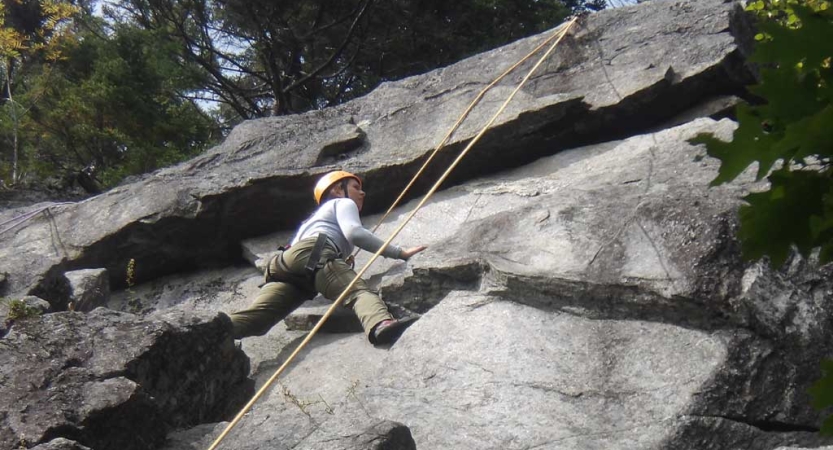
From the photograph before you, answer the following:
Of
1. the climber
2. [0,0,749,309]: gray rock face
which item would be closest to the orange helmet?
the climber

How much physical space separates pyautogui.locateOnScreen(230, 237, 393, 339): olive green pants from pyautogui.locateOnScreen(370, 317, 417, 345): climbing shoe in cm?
40

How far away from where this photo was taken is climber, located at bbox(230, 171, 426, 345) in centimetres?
686

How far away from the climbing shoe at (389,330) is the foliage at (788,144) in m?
4.14

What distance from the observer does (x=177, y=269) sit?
8727 mm

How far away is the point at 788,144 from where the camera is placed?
1956 mm

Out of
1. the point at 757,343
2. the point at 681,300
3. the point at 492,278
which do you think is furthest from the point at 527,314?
the point at 757,343

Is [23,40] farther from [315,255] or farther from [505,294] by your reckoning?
[505,294]

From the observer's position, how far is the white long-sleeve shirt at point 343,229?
7.07 metres

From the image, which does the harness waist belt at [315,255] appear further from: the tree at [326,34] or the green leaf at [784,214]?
the tree at [326,34]

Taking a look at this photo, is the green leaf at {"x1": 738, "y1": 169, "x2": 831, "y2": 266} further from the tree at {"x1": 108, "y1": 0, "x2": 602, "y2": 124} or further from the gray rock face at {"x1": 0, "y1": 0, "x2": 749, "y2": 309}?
the tree at {"x1": 108, "y1": 0, "x2": 602, "y2": 124}

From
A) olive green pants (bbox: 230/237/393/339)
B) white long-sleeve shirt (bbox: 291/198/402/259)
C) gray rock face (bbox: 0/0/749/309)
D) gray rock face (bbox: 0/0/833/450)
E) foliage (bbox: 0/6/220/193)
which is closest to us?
gray rock face (bbox: 0/0/833/450)

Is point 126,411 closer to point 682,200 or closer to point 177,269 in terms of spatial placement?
point 682,200

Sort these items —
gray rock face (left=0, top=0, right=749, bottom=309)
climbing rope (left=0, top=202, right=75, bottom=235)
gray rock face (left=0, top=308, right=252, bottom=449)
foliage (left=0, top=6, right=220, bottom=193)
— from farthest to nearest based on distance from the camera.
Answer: foliage (left=0, top=6, right=220, bottom=193) < climbing rope (left=0, top=202, right=75, bottom=235) < gray rock face (left=0, top=0, right=749, bottom=309) < gray rock face (left=0, top=308, right=252, bottom=449)

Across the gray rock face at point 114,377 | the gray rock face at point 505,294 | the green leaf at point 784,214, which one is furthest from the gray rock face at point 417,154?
the green leaf at point 784,214
